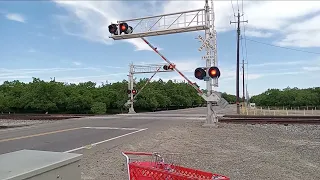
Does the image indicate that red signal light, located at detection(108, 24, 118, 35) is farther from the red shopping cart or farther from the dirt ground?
the red shopping cart

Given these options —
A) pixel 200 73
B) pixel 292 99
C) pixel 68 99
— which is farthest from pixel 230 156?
pixel 292 99

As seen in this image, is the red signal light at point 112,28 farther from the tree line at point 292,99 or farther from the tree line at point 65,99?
the tree line at point 292,99

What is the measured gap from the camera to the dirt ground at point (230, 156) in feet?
24.4

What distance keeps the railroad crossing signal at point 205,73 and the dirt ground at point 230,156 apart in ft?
12.5

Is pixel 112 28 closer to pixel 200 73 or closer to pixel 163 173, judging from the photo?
pixel 200 73

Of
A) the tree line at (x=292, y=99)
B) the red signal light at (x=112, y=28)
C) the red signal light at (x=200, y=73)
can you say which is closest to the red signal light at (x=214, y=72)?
the red signal light at (x=200, y=73)

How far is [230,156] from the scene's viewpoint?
9.58 meters

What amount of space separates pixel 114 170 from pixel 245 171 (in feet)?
10.6

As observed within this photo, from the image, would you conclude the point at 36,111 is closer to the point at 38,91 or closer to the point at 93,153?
the point at 38,91

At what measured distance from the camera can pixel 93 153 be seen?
10422 millimetres

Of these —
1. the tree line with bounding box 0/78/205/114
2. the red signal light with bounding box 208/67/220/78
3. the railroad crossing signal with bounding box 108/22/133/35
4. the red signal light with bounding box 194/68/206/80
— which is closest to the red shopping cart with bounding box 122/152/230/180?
the red signal light with bounding box 208/67/220/78

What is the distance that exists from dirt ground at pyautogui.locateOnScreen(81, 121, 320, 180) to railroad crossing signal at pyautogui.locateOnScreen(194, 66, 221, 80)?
3821 millimetres

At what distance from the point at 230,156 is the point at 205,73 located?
26.3 feet

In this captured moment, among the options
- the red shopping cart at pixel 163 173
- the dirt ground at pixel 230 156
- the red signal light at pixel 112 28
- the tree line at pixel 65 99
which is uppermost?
the red signal light at pixel 112 28
